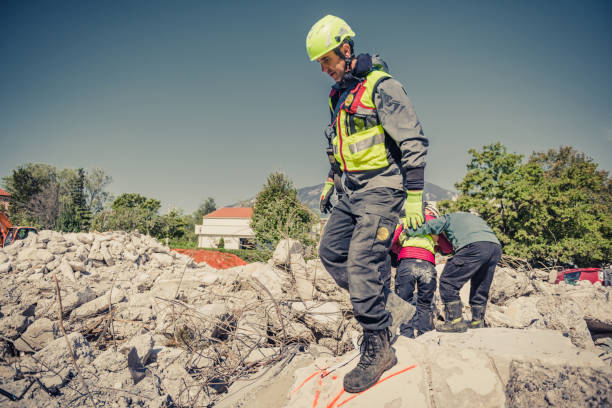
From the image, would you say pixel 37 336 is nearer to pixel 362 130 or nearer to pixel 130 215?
pixel 362 130

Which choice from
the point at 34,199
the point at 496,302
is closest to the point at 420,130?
the point at 496,302

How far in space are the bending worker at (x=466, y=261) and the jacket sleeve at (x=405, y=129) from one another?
1.62 meters

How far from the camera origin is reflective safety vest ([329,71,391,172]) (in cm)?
243

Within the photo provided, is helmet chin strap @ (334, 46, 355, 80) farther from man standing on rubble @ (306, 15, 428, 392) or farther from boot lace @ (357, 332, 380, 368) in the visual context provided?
boot lace @ (357, 332, 380, 368)

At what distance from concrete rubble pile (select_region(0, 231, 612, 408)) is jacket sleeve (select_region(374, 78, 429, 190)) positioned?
1178 mm

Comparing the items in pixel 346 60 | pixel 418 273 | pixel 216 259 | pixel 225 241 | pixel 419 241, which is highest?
pixel 346 60

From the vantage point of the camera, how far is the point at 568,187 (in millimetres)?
21703

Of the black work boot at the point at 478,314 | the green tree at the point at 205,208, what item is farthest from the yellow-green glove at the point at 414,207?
the green tree at the point at 205,208

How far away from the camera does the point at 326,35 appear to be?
2506 mm

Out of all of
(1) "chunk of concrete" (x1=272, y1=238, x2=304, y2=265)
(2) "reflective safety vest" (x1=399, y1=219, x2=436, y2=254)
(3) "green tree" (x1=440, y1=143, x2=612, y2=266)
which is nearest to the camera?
(2) "reflective safety vest" (x1=399, y1=219, x2=436, y2=254)

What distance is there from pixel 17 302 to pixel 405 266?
17.7ft

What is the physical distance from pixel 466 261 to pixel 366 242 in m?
1.89

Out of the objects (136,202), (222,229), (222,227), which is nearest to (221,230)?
(222,229)

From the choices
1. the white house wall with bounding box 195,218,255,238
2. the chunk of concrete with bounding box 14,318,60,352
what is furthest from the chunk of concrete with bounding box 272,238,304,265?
the white house wall with bounding box 195,218,255,238
